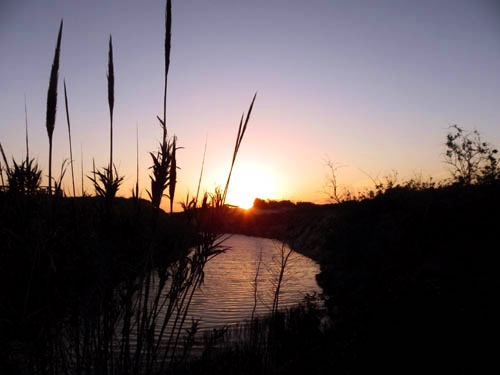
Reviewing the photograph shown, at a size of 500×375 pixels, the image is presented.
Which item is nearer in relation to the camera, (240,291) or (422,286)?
(422,286)

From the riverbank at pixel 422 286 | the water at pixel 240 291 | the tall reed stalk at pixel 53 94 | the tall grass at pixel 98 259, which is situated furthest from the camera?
the water at pixel 240 291

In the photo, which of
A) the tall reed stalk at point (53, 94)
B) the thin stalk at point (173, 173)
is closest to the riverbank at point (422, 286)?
the thin stalk at point (173, 173)

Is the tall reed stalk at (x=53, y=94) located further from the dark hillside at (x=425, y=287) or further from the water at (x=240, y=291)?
the water at (x=240, y=291)

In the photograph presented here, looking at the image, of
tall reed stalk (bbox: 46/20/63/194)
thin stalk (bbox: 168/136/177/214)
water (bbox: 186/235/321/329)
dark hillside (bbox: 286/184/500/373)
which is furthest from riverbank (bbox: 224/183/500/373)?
tall reed stalk (bbox: 46/20/63/194)

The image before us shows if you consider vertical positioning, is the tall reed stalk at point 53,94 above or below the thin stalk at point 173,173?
above

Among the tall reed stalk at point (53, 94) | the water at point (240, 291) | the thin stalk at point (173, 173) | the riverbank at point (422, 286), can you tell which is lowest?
the water at point (240, 291)

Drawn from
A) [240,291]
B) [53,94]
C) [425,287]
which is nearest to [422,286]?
[425,287]

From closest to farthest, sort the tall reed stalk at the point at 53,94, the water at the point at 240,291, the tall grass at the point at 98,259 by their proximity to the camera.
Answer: the tall reed stalk at the point at 53,94, the tall grass at the point at 98,259, the water at the point at 240,291

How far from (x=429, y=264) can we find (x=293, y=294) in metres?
9.41

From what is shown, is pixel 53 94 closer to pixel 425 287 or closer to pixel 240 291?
pixel 425 287

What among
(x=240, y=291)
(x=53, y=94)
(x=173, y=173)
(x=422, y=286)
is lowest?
(x=240, y=291)

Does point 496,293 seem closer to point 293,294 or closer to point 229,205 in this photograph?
point 229,205

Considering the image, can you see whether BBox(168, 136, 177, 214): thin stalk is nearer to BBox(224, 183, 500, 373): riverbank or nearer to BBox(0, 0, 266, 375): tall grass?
BBox(0, 0, 266, 375): tall grass

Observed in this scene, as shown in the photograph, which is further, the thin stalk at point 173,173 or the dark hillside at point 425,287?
the dark hillside at point 425,287
